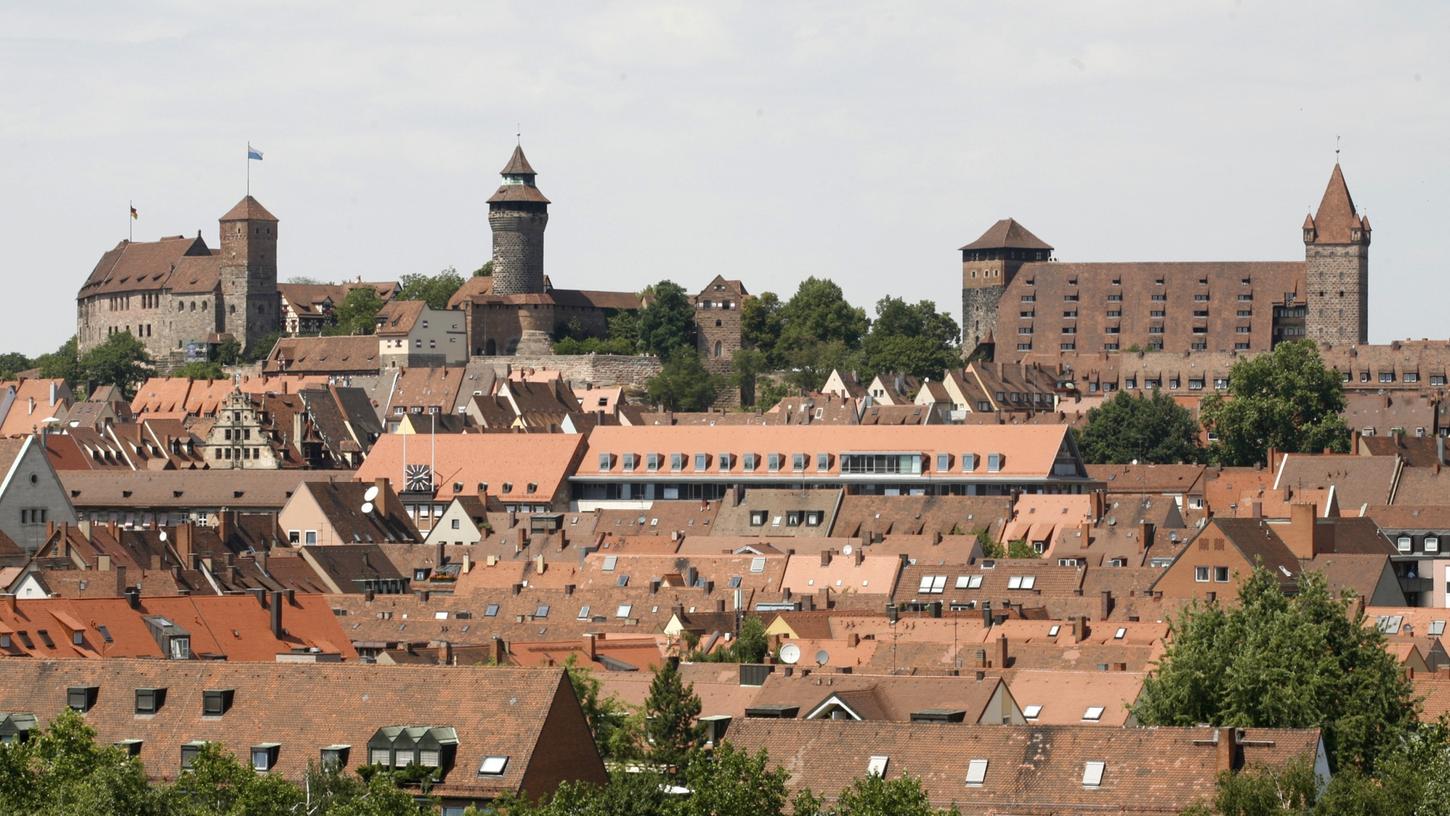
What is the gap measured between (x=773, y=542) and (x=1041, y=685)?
146 ft

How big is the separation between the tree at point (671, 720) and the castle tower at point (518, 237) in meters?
136

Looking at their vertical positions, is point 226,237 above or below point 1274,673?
above

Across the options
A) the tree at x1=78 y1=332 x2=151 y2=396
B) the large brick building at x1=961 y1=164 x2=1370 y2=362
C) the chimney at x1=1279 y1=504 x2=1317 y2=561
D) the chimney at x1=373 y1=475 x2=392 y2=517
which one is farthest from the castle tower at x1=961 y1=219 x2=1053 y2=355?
the chimney at x1=1279 y1=504 x2=1317 y2=561

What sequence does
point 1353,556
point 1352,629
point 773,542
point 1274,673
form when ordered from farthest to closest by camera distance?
point 773,542, point 1353,556, point 1352,629, point 1274,673

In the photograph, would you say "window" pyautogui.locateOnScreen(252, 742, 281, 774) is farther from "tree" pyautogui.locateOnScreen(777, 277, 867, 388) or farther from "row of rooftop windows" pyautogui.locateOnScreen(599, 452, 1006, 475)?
"tree" pyautogui.locateOnScreen(777, 277, 867, 388)

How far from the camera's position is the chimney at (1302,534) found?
88188mm

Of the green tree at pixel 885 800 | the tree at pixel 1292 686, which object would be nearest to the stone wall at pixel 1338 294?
the tree at pixel 1292 686

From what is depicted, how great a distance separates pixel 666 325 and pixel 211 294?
2812 centimetres

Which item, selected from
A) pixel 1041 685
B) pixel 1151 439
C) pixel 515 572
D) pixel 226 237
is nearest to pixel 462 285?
pixel 226 237

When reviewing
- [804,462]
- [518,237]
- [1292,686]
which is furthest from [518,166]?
[1292,686]

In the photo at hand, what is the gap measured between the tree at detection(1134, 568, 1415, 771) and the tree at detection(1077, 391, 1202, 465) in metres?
88.6

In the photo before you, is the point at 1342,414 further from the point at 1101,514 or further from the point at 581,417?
the point at 1101,514

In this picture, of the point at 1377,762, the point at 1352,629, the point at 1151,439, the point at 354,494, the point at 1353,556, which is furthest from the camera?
the point at 1151,439

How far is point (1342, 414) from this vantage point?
497ft
